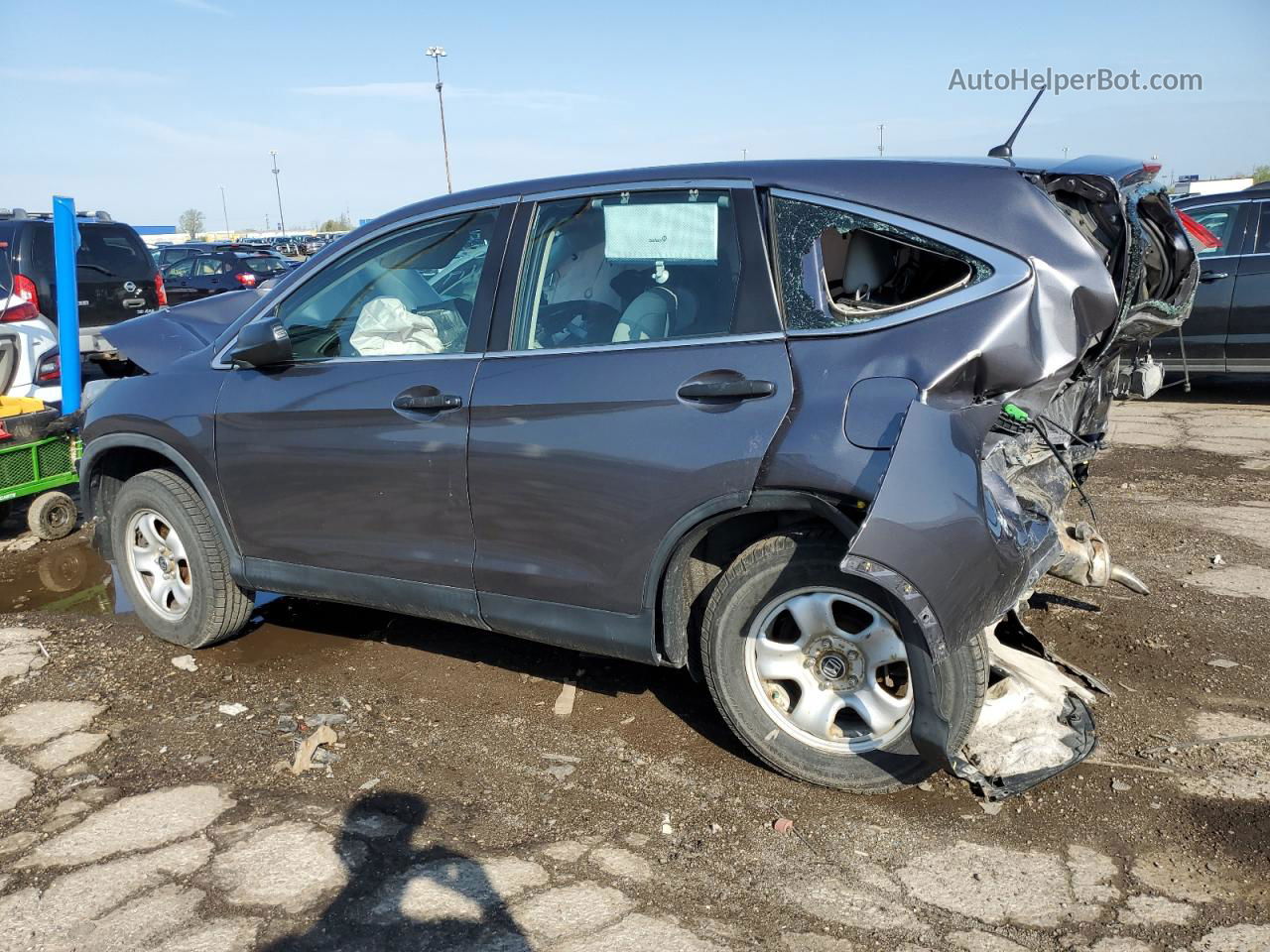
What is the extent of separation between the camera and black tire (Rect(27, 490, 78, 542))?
20.9 feet

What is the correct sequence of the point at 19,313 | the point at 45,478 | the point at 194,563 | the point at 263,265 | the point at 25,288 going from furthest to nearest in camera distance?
the point at 263,265
the point at 25,288
the point at 19,313
the point at 45,478
the point at 194,563

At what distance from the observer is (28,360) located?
22.9 ft

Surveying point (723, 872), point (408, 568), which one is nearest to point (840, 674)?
point (723, 872)

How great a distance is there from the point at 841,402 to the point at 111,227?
11.2 meters

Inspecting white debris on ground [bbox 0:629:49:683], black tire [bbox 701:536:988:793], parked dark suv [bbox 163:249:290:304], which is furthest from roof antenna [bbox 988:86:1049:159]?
parked dark suv [bbox 163:249:290:304]

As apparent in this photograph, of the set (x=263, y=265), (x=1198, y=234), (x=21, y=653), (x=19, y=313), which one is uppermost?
(x=263, y=265)

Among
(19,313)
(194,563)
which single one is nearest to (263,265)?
(19,313)

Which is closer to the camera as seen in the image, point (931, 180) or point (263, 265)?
point (931, 180)

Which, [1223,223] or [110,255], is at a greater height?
[110,255]

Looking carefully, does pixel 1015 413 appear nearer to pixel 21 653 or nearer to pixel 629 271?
pixel 629 271

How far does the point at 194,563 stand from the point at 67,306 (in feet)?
10.6

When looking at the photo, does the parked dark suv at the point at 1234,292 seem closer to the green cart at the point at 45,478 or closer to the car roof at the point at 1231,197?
the car roof at the point at 1231,197

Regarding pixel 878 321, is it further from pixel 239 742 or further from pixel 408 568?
pixel 239 742

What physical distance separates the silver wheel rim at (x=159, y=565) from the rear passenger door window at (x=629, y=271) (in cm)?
206
